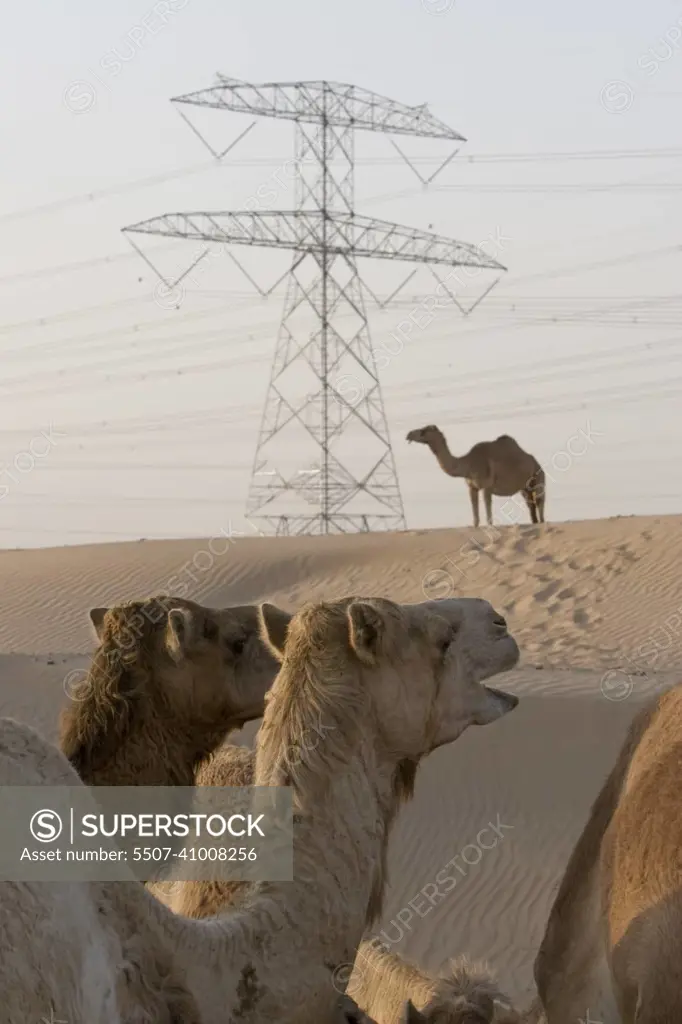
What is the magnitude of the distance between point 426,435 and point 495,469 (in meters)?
1.67

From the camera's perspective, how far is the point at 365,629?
4027 mm

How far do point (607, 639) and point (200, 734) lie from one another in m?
16.1

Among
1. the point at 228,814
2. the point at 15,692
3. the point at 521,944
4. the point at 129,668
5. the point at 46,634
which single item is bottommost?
the point at 521,944

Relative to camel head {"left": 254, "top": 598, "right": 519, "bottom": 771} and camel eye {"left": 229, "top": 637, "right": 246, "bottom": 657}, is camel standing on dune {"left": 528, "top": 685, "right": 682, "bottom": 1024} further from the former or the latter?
camel eye {"left": 229, "top": 637, "right": 246, "bottom": 657}

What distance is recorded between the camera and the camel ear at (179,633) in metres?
5.25

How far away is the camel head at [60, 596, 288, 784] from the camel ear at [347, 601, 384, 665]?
4.38ft

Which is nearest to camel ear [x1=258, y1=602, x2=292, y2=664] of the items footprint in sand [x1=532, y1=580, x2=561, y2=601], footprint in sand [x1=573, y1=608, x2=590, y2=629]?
footprint in sand [x1=573, y1=608, x2=590, y2=629]

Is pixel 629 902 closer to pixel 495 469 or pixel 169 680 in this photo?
pixel 169 680

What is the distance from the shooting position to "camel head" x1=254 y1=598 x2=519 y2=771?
4008 millimetres

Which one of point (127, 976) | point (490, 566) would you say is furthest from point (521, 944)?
point (490, 566)

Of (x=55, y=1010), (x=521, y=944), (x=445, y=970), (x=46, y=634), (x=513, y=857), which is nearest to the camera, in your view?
(x=55, y=1010)

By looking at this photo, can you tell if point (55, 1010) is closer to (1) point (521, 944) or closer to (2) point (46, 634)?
(1) point (521, 944)

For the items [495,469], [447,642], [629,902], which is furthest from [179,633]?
[495,469]

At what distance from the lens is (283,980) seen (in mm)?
3715
